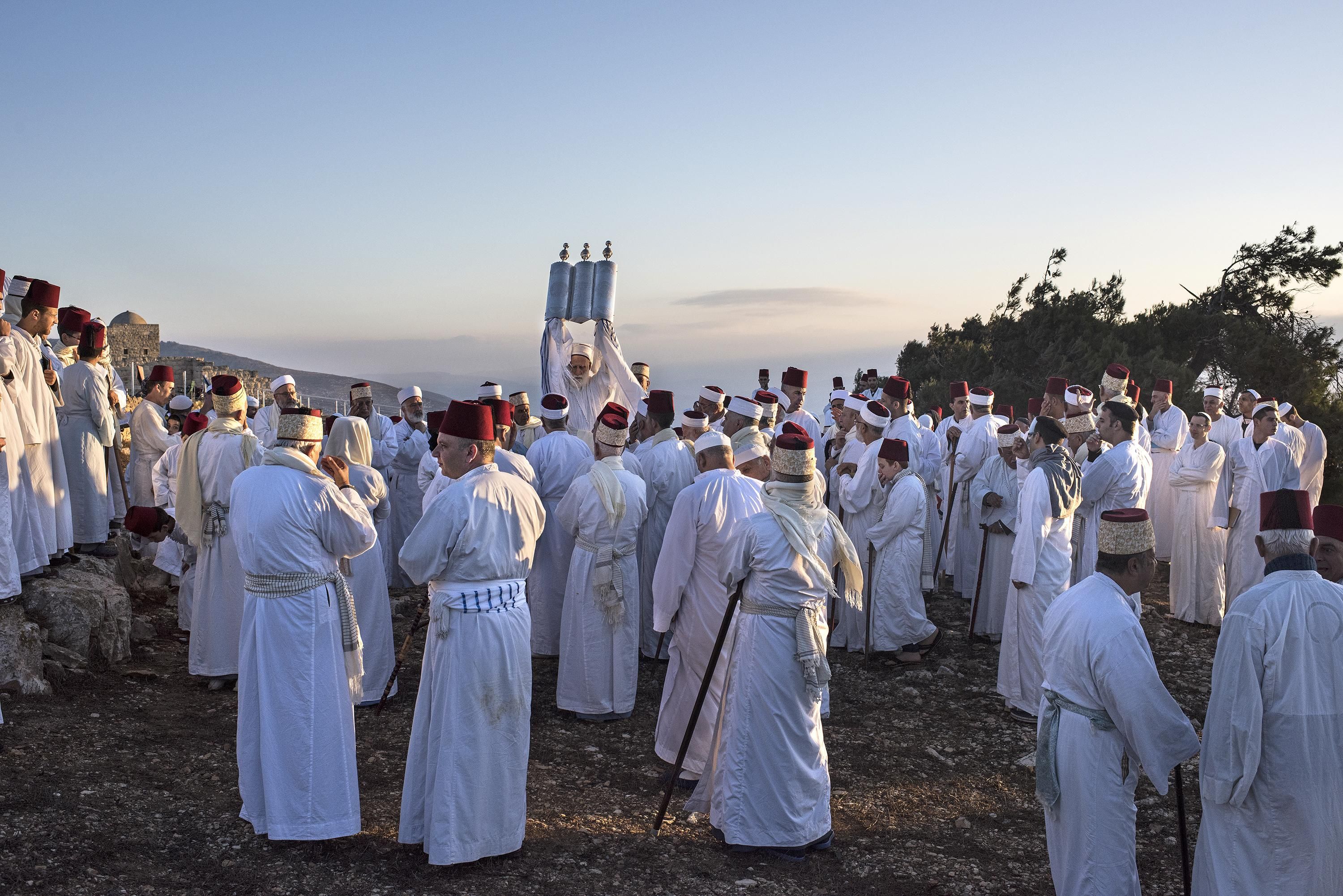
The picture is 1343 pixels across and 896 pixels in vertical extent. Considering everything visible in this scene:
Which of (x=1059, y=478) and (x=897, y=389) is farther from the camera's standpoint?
(x=897, y=389)

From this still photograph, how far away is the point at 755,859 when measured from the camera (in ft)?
15.4

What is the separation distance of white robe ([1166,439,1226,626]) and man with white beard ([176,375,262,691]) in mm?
8703

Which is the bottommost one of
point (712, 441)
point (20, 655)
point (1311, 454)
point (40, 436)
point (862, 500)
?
point (20, 655)

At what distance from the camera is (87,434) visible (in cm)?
841

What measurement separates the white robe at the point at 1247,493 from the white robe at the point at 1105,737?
704 cm

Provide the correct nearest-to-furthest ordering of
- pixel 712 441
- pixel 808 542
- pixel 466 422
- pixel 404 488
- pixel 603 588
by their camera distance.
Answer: pixel 466 422 → pixel 808 542 → pixel 712 441 → pixel 603 588 → pixel 404 488

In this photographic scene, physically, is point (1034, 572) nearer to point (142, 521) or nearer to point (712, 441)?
point (712, 441)

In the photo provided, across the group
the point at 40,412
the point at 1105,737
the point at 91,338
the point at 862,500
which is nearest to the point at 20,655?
the point at 40,412

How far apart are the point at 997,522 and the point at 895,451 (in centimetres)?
155

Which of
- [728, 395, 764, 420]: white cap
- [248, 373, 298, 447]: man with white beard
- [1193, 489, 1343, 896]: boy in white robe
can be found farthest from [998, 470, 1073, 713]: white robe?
[248, 373, 298, 447]: man with white beard

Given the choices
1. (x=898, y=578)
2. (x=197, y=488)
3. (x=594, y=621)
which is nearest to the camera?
(x=594, y=621)

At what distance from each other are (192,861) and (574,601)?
9.44 feet

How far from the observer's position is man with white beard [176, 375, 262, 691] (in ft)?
22.6

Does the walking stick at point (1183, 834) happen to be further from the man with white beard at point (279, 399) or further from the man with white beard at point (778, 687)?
the man with white beard at point (279, 399)
